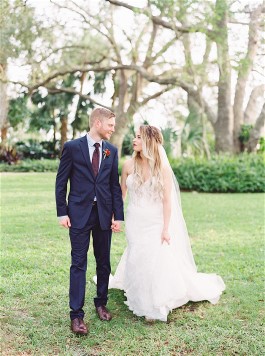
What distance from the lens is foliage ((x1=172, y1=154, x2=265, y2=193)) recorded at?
16844 millimetres

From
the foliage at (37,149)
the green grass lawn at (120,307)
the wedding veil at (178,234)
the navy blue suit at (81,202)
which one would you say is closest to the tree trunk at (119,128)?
the foliage at (37,149)

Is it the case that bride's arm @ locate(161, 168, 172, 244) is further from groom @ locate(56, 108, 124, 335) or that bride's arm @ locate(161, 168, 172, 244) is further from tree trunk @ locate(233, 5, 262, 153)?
tree trunk @ locate(233, 5, 262, 153)

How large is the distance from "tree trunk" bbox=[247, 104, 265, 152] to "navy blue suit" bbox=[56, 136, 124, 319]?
54.6ft

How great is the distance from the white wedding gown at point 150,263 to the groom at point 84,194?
0.41 m

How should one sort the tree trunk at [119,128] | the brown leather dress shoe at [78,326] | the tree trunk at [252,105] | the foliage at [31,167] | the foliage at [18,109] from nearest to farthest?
1. the brown leather dress shoe at [78,326]
2. the tree trunk at [252,105]
3. the tree trunk at [119,128]
4. the foliage at [31,167]
5. the foliage at [18,109]

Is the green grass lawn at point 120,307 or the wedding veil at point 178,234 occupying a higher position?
the wedding veil at point 178,234

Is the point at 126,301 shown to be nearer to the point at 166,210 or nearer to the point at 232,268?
the point at 166,210

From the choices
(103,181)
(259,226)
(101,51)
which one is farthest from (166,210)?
(101,51)

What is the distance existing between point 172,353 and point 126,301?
1075mm

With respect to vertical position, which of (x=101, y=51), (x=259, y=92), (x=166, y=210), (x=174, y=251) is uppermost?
(x=101, y=51)

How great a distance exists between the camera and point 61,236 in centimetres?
845

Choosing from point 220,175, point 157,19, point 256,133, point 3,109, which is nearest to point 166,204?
point 220,175

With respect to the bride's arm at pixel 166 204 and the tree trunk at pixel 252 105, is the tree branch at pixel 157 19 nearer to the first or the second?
the tree trunk at pixel 252 105

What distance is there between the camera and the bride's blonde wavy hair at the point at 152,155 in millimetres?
4570
